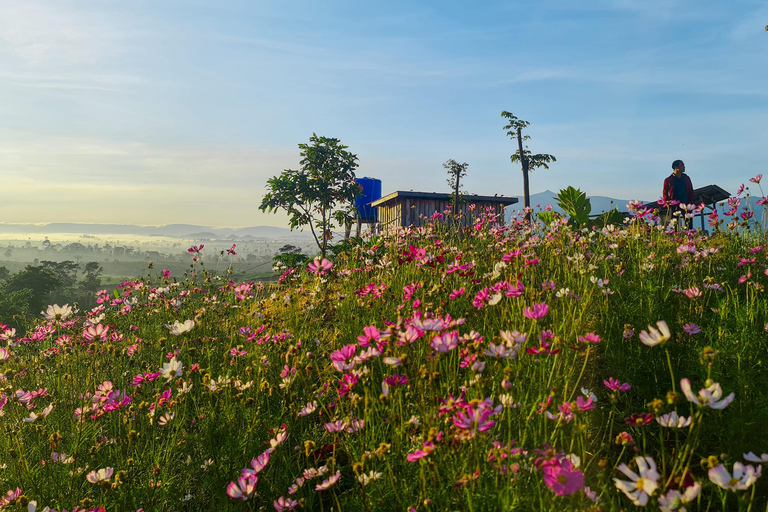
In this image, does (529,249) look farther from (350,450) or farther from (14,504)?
(14,504)

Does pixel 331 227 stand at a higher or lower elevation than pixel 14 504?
higher

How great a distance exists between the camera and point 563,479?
3.85ft

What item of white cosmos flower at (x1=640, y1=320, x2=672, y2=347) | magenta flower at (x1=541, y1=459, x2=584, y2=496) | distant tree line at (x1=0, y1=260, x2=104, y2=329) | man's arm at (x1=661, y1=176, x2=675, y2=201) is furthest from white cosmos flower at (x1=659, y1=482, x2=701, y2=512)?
distant tree line at (x1=0, y1=260, x2=104, y2=329)

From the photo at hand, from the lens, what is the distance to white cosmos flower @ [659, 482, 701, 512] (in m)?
1.08

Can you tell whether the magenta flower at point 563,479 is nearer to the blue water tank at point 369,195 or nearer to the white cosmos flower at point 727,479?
the white cosmos flower at point 727,479

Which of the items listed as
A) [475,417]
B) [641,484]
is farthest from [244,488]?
[641,484]

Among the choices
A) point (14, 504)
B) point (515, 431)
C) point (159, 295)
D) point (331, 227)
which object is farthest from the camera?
point (331, 227)

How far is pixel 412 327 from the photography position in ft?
5.68

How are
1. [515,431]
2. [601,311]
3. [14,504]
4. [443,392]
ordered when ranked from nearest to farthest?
1. [14,504]
2. [515,431]
3. [443,392]
4. [601,311]

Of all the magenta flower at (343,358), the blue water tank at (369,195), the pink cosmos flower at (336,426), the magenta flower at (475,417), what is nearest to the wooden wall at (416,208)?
the blue water tank at (369,195)

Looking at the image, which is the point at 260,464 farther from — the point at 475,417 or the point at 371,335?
the point at 475,417

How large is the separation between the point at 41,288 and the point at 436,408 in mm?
22280

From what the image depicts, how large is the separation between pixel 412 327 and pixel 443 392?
2.55ft

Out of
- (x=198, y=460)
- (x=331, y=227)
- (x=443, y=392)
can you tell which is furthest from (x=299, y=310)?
(x=331, y=227)
